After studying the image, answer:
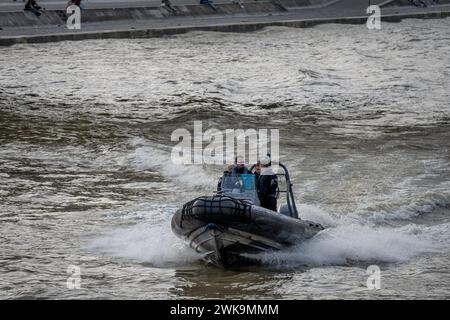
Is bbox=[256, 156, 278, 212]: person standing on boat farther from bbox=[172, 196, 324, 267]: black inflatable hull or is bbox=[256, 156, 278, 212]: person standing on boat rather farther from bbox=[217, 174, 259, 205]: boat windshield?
bbox=[172, 196, 324, 267]: black inflatable hull

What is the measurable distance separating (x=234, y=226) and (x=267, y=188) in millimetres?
1231

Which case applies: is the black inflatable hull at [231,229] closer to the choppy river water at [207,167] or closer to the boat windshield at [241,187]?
the choppy river water at [207,167]

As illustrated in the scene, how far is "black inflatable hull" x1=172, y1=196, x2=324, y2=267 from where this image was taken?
14273 millimetres

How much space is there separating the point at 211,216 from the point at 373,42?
119 ft

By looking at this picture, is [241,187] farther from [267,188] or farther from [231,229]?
[231,229]

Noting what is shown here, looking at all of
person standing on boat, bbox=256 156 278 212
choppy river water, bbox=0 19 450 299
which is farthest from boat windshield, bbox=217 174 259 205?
choppy river water, bbox=0 19 450 299

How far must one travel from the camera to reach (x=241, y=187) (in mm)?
15211

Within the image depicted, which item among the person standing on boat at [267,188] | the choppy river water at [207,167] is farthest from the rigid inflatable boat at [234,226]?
the choppy river water at [207,167]

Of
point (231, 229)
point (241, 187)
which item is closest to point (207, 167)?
point (241, 187)

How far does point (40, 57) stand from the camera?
39031 millimetres

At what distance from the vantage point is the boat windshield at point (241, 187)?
49.6 feet

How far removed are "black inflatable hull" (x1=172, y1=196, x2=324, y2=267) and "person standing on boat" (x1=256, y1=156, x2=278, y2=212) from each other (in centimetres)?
50

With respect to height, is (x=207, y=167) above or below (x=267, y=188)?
below

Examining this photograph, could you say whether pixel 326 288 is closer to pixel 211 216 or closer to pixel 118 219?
pixel 211 216
